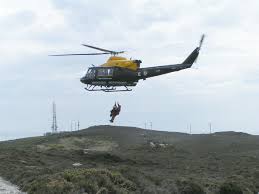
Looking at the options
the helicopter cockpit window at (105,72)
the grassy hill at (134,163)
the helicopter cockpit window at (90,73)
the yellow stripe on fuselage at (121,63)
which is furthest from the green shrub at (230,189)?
the helicopter cockpit window at (90,73)

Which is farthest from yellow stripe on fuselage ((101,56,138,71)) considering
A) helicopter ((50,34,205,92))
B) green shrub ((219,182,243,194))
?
green shrub ((219,182,243,194))

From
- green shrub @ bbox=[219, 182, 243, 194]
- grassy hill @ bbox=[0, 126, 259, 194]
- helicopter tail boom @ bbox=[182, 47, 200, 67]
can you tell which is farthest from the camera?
helicopter tail boom @ bbox=[182, 47, 200, 67]

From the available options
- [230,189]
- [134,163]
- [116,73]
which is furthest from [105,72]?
[134,163]

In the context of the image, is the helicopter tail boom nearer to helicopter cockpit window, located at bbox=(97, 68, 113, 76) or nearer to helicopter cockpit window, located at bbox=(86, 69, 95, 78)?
helicopter cockpit window, located at bbox=(97, 68, 113, 76)

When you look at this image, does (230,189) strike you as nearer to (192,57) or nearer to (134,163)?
(192,57)

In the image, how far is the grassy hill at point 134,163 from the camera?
35844 mm

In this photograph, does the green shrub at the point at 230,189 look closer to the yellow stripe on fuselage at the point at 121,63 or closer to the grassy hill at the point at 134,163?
the grassy hill at the point at 134,163

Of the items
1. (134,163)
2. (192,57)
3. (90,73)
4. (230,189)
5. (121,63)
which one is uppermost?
(192,57)

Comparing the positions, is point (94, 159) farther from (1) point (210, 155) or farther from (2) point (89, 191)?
(2) point (89, 191)

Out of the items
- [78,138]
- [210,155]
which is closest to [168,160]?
[210,155]

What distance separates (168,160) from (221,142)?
63.5ft

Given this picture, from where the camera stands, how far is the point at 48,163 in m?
55.7

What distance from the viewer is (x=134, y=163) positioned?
6247 cm

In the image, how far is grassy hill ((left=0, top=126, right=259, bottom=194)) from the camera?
118 ft
